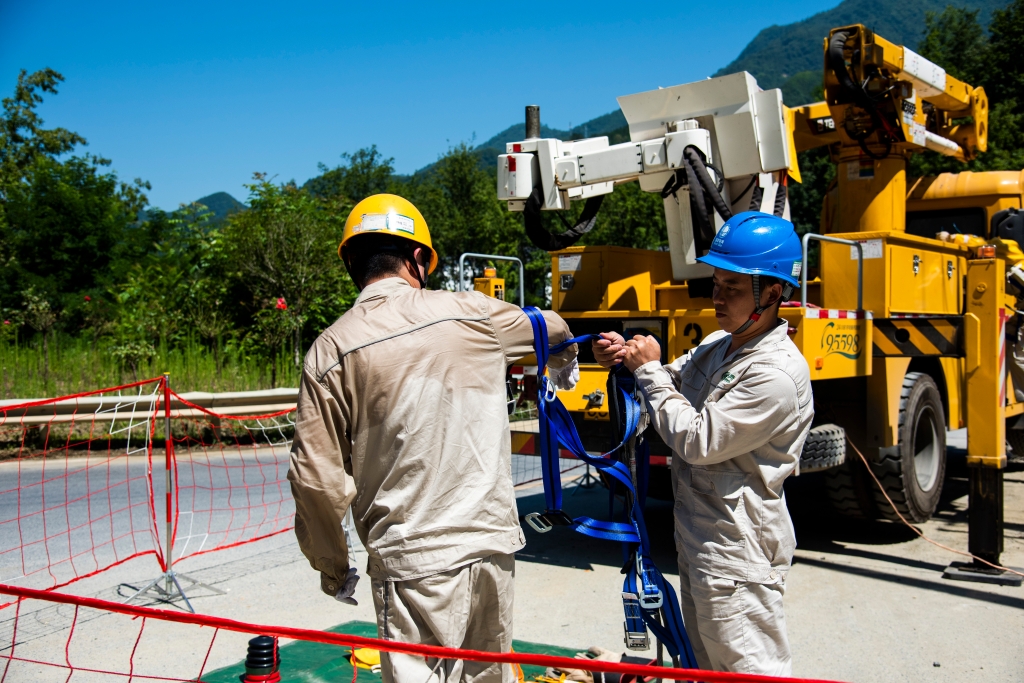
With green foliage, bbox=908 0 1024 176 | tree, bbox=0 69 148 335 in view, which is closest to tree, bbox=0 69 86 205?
tree, bbox=0 69 148 335

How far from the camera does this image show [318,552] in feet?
8.00

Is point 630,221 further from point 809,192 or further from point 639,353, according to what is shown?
point 639,353

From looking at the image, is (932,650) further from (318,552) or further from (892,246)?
(318,552)

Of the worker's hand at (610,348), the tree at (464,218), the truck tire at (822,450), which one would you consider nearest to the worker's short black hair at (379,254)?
the worker's hand at (610,348)

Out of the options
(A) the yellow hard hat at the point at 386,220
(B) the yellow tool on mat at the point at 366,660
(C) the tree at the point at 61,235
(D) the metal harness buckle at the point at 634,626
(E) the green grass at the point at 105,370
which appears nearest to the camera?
(A) the yellow hard hat at the point at 386,220

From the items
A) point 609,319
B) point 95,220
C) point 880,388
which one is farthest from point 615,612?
point 95,220

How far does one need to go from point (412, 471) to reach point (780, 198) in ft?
15.3

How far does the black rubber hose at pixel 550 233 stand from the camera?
19.6 feet

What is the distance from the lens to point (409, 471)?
2383 millimetres

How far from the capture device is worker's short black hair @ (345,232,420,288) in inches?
104

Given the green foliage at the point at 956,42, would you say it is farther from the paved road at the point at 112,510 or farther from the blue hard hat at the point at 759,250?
the blue hard hat at the point at 759,250

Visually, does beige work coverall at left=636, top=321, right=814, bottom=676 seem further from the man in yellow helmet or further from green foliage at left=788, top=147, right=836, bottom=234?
green foliage at left=788, top=147, right=836, bottom=234

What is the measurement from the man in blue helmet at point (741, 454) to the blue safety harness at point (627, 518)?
9 cm

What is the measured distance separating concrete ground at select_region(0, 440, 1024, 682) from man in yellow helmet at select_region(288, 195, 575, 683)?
2317mm
